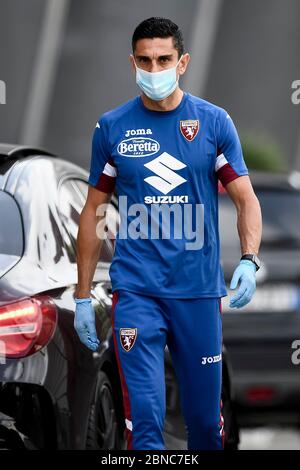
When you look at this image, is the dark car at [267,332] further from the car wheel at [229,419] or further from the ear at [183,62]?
the ear at [183,62]

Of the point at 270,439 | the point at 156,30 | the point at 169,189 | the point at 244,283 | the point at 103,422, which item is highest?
the point at 156,30

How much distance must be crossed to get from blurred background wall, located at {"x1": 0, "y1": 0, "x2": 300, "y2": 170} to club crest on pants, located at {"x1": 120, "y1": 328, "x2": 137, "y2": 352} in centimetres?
1677

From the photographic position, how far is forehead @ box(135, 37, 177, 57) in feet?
19.7

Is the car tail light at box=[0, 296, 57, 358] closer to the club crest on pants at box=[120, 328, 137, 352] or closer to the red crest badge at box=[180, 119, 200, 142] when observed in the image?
the club crest on pants at box=[120, 328, 137, 352]

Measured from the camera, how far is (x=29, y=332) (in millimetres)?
5660

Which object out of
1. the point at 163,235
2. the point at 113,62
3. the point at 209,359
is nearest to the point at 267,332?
the point at 209,359

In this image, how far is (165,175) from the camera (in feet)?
19.5

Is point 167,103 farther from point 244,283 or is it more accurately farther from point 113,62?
point 113,62

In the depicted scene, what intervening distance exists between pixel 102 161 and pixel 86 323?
0.65 m

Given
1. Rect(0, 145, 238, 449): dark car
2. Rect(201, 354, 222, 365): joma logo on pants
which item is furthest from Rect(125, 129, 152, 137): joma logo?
Rect(201, 354, 222, 365): joma logo on pants

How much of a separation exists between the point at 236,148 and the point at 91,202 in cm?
62

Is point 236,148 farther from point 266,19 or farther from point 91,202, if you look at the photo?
point 266,19

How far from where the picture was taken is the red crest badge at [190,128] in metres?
5.99

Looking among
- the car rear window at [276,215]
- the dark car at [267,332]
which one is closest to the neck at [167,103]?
the dark car at [267,332]
